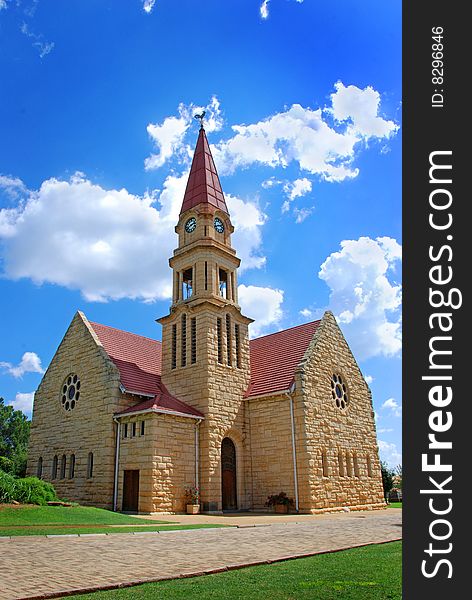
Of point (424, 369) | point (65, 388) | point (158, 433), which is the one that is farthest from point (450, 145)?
point (65, 388)

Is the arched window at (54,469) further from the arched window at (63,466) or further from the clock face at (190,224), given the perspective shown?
the clock face at (190,224)

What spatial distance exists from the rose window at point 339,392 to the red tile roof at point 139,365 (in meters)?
7.95

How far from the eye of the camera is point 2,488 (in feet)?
56.7

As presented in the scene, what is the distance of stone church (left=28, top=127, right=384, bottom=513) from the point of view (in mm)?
24016

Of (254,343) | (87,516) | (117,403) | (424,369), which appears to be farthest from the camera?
(254,343)

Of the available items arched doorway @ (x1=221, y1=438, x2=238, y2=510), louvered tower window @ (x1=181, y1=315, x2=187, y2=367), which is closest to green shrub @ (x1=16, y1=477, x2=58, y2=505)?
arched doorway @ (x1=221, y1=438, x2=238, y2=510)

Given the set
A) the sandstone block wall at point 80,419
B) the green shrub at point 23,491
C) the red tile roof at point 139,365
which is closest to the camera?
the green shrub at point 23,491

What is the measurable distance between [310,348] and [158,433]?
9587 millimetres

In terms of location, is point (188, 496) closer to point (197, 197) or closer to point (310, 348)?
point (310, 348)

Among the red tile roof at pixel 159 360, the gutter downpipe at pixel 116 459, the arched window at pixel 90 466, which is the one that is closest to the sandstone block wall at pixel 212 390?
the red tile roof at pixel 159 360

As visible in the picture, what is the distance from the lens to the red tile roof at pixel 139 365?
2503 centimetres

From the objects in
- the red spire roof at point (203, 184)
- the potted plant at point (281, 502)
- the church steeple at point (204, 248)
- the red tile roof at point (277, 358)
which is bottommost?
the potted plant at point (281, 502)

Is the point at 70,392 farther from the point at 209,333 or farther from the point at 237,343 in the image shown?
the point at 237,343

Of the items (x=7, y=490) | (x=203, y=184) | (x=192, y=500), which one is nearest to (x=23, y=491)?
(x=7, y=490)
